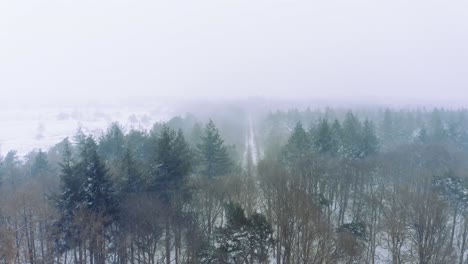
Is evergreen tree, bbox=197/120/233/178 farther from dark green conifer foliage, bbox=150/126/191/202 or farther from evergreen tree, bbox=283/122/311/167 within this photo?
evergreen tree, bbox=283/122/311/167

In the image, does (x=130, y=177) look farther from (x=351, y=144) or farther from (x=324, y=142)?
(x=351, y=144)

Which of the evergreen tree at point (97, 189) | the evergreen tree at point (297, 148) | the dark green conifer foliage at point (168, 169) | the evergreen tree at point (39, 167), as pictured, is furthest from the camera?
the evergreen tree at point (39, 167)

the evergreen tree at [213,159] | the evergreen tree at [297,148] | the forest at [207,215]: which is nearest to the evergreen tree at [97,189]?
the forest at [207,215]

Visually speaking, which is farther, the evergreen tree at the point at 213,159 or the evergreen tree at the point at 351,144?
the evergreen tree at the point at 351,144

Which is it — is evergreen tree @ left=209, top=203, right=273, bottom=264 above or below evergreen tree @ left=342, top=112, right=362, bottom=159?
below

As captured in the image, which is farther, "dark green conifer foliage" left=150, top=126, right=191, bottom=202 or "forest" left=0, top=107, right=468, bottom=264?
"dark green conifer foliage" left=150, top=126, right=191, bottom=202

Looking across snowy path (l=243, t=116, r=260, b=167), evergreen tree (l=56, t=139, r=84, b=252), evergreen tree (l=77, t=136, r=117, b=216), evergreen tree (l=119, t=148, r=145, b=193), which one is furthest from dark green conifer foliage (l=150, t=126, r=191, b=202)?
snowy path (l=243, t=116, r=260, b=167)

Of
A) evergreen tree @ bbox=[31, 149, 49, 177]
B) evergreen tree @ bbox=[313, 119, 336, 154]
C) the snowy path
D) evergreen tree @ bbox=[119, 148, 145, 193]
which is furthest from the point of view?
the snowy path

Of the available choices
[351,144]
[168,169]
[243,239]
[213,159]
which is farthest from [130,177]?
[351,144]

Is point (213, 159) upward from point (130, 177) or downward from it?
upward

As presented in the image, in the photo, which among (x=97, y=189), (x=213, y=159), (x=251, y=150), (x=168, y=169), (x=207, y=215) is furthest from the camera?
(x=251, y=150)

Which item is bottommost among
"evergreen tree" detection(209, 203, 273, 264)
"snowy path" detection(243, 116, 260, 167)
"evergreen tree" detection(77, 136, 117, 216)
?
"snowy path" detection(243, 116, 260, 167)

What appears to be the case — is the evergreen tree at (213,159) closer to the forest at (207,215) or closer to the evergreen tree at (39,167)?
the forest at (207,215)
